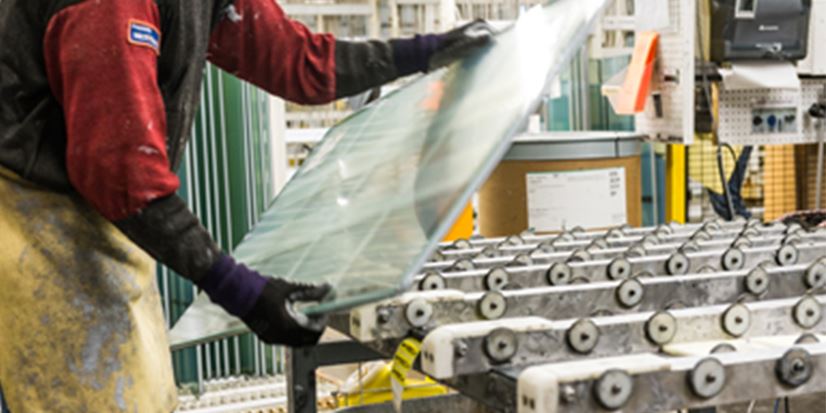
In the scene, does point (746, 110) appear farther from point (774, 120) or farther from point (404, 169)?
point (404, 169)

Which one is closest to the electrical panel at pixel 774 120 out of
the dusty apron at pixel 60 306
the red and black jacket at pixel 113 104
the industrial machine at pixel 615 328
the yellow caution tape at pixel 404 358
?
the industrial machine at pixel 615 328

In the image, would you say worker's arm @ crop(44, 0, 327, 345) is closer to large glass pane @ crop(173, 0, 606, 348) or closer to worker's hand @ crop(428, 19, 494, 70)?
large glass pane @ crop(173, 0, 606, 348)

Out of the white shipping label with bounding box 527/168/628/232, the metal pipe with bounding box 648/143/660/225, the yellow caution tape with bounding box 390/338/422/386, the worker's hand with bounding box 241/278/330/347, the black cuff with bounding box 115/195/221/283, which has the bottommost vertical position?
the metal pipe with bounding box 648/143/660/225

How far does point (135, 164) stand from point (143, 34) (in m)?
0.19

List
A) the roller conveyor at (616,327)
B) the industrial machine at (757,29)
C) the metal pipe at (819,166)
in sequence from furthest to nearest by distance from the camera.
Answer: the metal pipe at (819,166)
the industrial machine at (757,29)
the roller conveyor at (616,327)

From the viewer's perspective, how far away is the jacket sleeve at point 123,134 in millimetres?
1353

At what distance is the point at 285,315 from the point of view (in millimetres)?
1338

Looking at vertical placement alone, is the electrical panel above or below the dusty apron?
below

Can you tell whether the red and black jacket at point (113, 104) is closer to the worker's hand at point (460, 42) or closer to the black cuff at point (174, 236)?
the black cuff at point (174, 236)

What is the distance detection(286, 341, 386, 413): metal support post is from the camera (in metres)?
2.04

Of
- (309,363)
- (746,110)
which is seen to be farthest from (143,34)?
(746,110)

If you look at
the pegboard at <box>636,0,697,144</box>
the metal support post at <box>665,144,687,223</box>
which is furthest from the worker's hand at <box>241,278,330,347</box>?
the metal support post at <box>665,144,687,223</box>

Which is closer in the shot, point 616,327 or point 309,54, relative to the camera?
point 616,327

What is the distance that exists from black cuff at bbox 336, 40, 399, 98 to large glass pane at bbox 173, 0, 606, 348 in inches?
2.6
